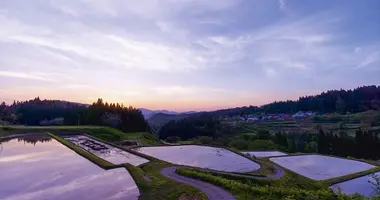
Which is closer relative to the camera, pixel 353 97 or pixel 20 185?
pixel 20 185

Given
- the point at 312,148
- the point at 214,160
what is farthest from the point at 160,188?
the point at 312,148

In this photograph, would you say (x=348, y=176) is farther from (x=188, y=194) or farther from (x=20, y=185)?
(x=20, y=185)

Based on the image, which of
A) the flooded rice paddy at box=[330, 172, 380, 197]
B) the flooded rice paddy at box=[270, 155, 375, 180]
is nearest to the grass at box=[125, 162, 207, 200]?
the flooded rice paddy at box=[330, 172, 380, 197]

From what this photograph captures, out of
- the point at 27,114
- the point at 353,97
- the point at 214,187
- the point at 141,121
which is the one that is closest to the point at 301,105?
the point at 353,97

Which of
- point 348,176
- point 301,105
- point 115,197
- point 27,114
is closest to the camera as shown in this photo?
point 115,197

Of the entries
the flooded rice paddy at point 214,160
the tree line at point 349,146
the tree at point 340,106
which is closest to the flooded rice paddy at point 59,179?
the flooded rice paddy at point 214,160

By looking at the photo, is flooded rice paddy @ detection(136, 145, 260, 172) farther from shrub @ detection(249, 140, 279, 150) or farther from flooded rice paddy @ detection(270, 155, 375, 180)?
shrub @ detection(249, 140, 279, 150)

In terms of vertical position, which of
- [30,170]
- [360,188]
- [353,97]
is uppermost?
[353,97]
